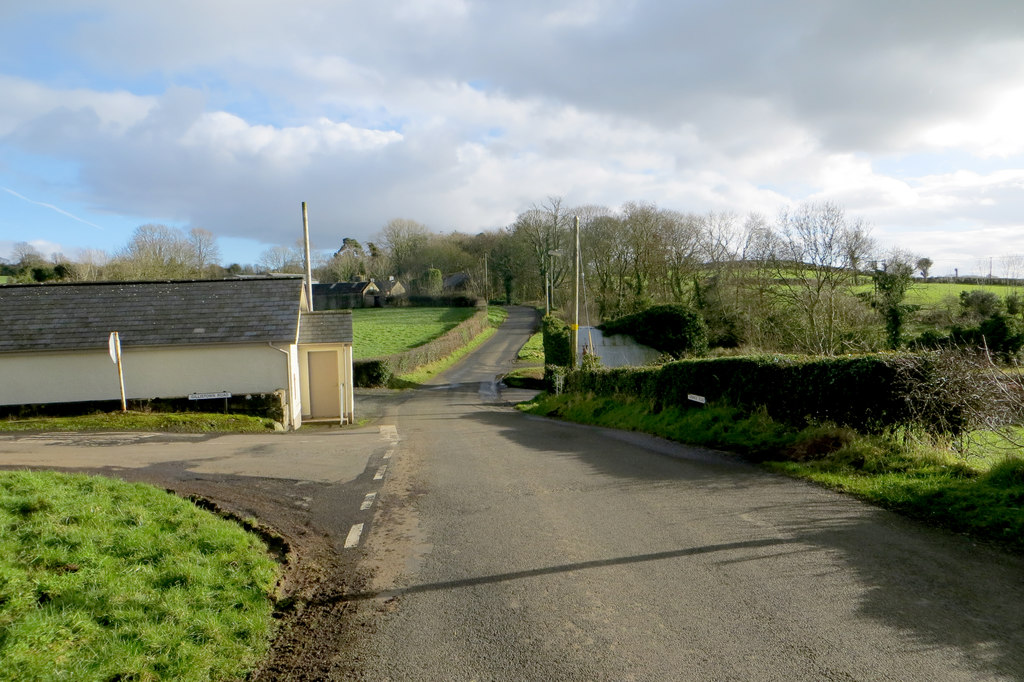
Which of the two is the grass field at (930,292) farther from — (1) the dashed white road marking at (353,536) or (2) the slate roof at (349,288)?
(2) the slate roof at (349,288)

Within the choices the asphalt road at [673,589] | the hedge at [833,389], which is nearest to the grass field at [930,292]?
the hedge at [833,389]

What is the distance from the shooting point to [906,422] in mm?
9773

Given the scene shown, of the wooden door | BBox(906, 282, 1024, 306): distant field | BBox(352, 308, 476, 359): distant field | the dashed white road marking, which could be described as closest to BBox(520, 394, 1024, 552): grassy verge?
the dashed white road marking

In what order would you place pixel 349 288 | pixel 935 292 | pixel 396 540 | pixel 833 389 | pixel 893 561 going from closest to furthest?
pixel 893 561 → pixel 396 540 → pixel 833 389 → pixel 935 292 → pixel 349 288

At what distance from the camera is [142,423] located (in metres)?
17.6

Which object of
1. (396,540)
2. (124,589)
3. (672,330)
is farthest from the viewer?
(672,330)

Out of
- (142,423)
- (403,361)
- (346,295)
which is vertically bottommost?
(403,361)

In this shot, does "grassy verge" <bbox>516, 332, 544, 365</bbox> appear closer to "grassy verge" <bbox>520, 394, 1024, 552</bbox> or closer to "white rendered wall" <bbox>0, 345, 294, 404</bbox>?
"white rendered wall" <bbox>0, 345, 294, 404</bbox>

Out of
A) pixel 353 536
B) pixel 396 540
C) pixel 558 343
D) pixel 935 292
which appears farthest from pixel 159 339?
pixel 935 292

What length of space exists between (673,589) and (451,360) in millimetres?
49813

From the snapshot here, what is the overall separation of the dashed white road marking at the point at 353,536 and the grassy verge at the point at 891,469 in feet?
19.4

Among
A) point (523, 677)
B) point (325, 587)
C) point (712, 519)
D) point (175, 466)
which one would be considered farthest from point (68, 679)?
point (175, 466)

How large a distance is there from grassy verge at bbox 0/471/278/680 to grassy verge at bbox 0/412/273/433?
1075 cm

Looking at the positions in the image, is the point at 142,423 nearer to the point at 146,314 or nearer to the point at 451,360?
the point at 146,314
